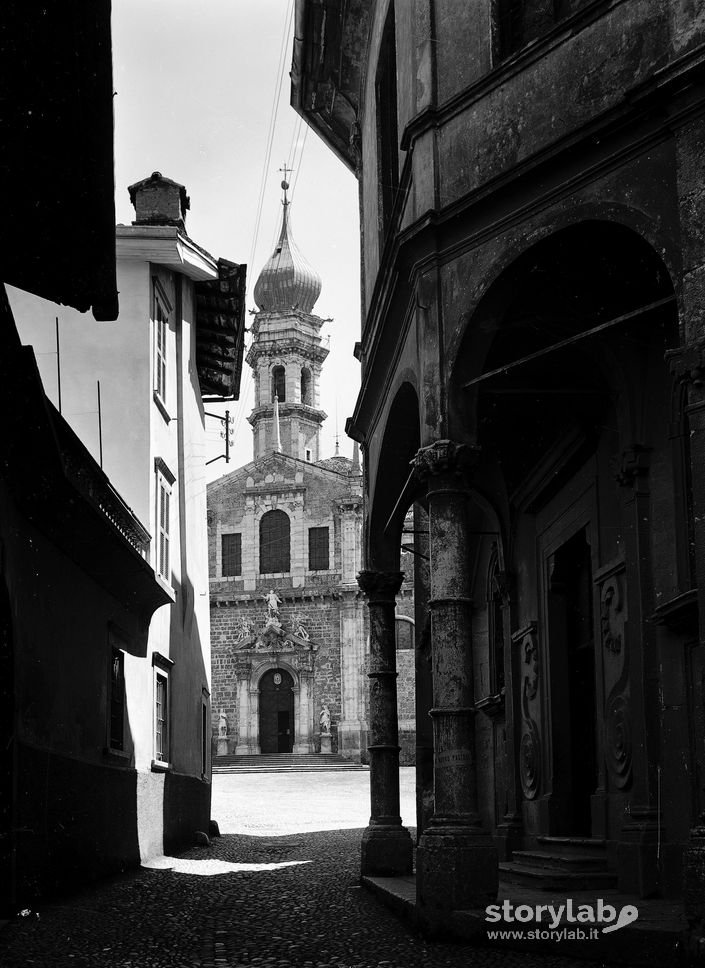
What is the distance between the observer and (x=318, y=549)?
60.9 meters

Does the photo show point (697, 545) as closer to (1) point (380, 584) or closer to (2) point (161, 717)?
(1) point (380, 584)

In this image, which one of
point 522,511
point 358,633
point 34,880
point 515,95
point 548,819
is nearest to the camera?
A: point 515,95

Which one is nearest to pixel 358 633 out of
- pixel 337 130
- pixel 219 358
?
pixel 219 358

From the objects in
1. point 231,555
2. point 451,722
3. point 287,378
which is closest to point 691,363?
point 451,722

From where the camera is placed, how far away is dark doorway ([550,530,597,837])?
1227 centimetres

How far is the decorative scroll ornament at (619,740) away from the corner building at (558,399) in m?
0.03

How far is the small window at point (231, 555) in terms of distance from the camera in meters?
61.4

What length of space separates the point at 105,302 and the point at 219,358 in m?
14.7

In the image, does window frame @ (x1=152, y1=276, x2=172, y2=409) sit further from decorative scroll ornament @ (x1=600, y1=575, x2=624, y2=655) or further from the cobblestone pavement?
decorative scroll ornament @ (x1=600, y1=575, x2=624, y2=655)

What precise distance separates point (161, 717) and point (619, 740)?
8722 millimetres

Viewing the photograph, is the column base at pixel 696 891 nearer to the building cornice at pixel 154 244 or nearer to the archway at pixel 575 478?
the archway at pixel 575 478

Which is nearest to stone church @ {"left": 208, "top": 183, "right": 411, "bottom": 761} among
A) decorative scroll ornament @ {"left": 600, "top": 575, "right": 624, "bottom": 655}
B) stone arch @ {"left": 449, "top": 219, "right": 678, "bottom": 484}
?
decorative scroll ornament @ {"left": 600, "top": 575, "right": 624, "bottom": 655}

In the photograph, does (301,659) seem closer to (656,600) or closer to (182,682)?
(182,682)

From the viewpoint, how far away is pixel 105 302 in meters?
8.85
